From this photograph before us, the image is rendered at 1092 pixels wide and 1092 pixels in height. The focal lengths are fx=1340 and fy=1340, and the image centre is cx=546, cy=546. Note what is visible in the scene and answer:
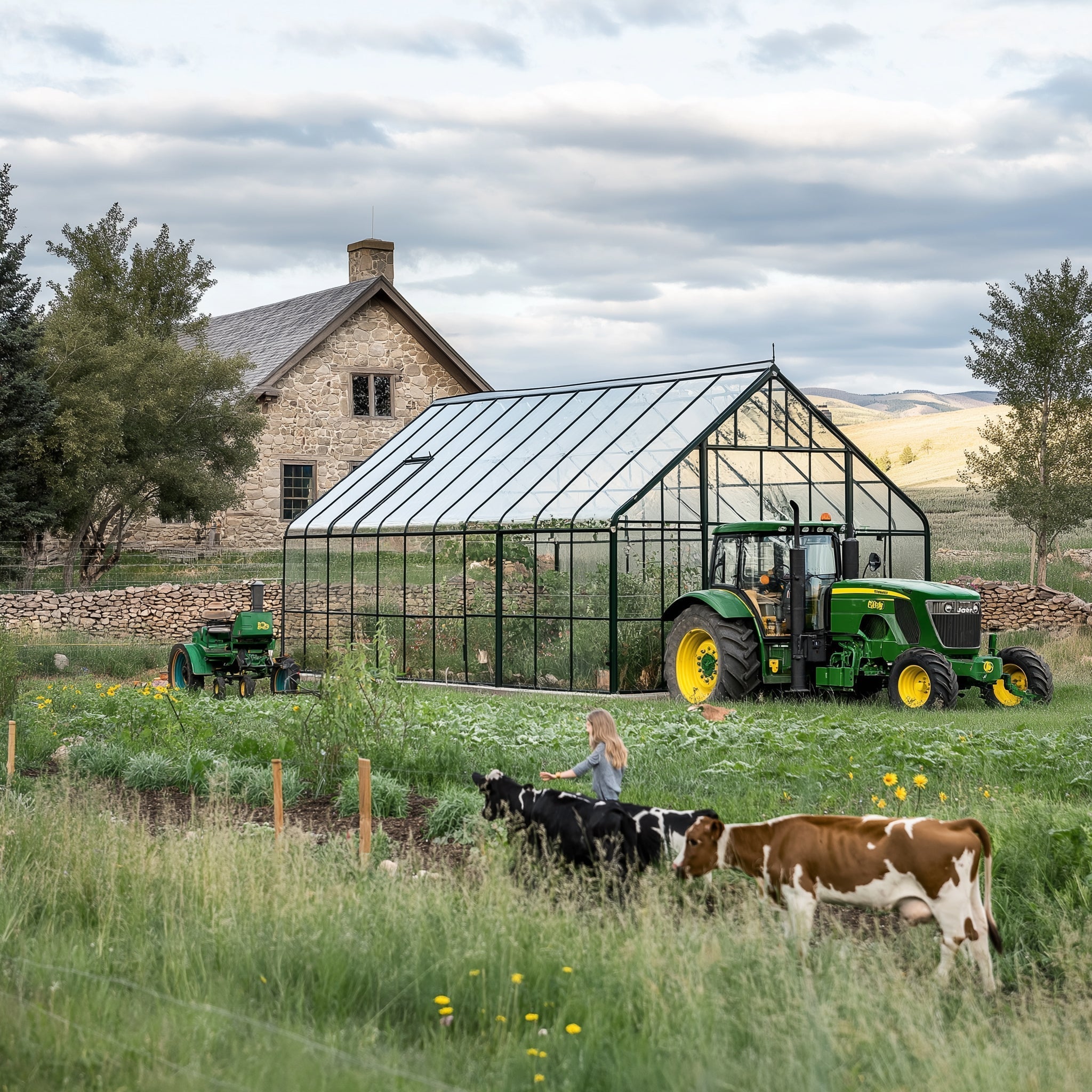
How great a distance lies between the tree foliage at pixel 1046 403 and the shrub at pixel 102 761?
59.7 ft

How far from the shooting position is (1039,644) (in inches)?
899

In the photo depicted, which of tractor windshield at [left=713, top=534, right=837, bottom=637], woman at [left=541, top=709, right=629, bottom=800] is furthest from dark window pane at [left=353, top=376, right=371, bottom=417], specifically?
woman at [left=541, top=709, right=629, bottom=800]

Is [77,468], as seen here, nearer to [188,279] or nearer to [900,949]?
[188,279]

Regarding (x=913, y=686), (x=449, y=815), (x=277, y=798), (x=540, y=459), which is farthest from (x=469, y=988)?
(x=540, y=459)

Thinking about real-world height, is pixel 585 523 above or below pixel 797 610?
above

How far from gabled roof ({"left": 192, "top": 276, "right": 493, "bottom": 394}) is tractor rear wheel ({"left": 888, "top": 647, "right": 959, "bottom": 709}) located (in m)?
20.1

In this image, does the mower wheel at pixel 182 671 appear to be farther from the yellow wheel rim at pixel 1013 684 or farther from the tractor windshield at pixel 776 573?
the yellow wheel rim at pixel 1013 684

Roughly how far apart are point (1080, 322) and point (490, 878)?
22.5m

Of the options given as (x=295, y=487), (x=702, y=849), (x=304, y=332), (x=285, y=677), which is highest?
(x=304, y=332)

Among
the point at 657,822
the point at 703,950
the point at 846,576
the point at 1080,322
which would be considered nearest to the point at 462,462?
the point at 846,576

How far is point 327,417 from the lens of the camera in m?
34.8

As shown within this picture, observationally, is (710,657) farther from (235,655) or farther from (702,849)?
(702,849)

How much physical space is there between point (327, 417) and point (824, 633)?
68.3 feet

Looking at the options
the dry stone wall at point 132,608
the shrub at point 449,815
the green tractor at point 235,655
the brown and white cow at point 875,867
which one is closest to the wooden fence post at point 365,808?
the shrub at point 449,815
